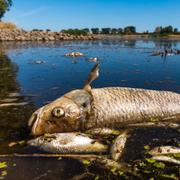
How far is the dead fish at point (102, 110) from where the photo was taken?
344 inches

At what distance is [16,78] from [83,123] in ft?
32.8

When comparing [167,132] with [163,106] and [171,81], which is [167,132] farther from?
[171,81]

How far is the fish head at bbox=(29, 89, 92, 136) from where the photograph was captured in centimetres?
868

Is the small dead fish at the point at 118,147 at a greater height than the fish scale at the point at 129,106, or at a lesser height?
lesser

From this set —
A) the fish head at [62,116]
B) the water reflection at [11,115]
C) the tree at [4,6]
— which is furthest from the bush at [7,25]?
the fish head at [62,116]

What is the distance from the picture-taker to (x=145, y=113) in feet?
31.7

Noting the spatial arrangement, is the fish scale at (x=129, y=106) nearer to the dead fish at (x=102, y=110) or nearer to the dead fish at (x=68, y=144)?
the dead fish at (x=102, y=110)

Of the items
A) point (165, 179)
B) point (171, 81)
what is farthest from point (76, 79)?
point (165, 179)

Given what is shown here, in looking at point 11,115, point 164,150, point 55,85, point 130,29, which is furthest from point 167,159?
point 130,29

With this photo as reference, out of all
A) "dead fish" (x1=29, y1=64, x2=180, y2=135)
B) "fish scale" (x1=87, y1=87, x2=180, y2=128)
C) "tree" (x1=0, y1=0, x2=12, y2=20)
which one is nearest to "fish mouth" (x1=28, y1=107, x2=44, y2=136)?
"dead fish" (x1=29, y1=64, x2=180, y2=135)

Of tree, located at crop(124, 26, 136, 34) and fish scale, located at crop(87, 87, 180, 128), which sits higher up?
tree, located at crop(124, 26, 136, 34)

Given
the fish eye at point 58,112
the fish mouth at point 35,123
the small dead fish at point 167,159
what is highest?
the fish eye at point 58,112

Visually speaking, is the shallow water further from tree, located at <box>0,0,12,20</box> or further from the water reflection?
tree, located at <box>0,0,12,20</box>

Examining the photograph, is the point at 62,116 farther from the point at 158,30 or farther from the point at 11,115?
the point at 158,30
